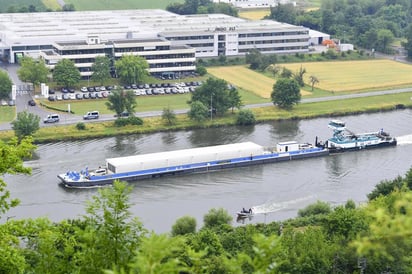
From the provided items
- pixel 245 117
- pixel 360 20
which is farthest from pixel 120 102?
pixel 360 20

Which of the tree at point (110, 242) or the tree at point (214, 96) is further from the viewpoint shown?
the tree at point (214, 96)

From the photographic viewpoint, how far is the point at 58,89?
51.0ft

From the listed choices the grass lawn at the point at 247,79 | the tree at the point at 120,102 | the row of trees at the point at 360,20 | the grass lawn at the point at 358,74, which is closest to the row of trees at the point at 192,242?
the tree at the point at 120,102

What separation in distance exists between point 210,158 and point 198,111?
7.38 feet

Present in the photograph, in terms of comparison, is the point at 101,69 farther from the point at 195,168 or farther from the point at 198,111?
the point at 195,168

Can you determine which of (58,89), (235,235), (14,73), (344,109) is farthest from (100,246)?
(14,73)

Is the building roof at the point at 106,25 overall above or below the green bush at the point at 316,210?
above

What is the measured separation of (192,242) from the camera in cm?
673

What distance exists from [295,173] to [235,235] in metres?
3.97

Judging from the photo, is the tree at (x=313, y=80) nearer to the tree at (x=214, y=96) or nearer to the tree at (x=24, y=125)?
the tree at (x=214, y=96)

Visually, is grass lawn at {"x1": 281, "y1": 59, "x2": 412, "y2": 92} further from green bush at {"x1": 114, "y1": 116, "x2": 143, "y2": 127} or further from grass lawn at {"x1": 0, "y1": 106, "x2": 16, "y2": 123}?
grass lawn at {"x1": 0, "y1": 106, "x2": 16, "y2": 123}

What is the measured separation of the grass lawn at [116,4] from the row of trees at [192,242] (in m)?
20.1

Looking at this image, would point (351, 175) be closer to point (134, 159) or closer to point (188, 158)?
point (188, 158)

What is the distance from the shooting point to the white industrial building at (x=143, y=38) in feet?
54.9
